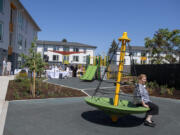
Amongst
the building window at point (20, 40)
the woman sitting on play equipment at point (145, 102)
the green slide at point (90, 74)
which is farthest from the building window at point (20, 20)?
the woman sitting on play equipment at point (145, 102)

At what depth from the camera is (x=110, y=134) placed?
4.40 meters

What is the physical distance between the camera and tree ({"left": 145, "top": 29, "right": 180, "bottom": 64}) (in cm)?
2416

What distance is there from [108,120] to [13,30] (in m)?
23.6

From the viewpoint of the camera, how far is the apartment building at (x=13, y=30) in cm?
2061

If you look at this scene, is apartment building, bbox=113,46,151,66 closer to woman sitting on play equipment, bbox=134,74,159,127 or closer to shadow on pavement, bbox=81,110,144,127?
woman sitting on play equipment, bbox=134,74,159,127

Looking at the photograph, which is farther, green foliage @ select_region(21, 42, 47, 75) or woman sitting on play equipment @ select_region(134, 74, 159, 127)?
green foliage @ select_region(21, 42, 47, 75)

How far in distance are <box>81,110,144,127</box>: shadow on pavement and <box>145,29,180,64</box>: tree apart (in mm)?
20508

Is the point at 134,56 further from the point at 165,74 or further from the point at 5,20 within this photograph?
the point at 165,74

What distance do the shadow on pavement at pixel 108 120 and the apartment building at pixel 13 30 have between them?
1725 centimetres

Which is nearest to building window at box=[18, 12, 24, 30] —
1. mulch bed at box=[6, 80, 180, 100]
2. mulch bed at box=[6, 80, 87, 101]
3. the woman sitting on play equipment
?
mulch bed at box=[6, 80, 180, 100]

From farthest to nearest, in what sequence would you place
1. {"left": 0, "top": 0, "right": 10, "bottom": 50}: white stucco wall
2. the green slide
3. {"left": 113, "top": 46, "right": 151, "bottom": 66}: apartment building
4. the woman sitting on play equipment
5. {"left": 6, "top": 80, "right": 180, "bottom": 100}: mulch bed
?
1. {"left": 0, "top": 0, "right": 10, "bottom": 50}: white stucco wall
2. the green slide
3. {"left": 6, "top": 80, "right": 180, "bottom": 100}: mulch bed
4. {"left": 113, "top": 46, "right": 151, "bottom": 66}: apartment building
5. the woman sitting on play equipment

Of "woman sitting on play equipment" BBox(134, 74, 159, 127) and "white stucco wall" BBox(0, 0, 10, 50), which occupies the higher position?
"white stucco wall" BBox(0, 0, 10, 50)

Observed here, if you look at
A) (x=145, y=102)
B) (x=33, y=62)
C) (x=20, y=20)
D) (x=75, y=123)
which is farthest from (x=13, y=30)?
(x=145, y=102)

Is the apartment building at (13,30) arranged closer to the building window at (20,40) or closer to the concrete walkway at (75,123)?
the building window at (20,40)
